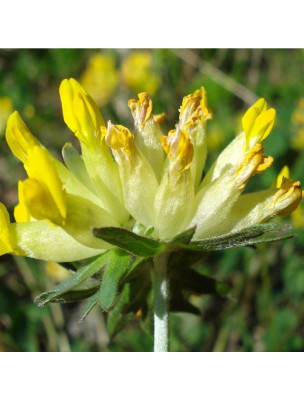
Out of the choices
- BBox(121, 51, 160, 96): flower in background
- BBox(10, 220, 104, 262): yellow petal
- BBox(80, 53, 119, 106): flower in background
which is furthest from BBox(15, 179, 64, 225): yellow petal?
BBox(80, 53, 119, 106): flower in background

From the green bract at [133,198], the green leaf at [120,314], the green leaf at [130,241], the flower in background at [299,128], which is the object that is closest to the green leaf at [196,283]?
the green bract at [133,198]

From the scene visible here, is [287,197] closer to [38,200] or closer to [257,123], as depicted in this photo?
[257,123]

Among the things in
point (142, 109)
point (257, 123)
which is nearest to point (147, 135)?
point (142, 109)

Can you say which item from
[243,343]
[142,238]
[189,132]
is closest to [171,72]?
[243,343]

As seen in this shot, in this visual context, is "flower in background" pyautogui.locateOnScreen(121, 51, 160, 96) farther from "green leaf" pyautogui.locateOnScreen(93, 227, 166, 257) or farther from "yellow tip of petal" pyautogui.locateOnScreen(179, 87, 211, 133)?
"green leaf" pyautogui.locateOnScreen(93, 227, 166, 257)

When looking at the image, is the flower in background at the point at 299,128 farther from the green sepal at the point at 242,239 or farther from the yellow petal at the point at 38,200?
the yellow petal at the point at 38,200

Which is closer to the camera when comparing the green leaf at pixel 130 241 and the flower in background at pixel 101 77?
the green leaf at pixel 130 241

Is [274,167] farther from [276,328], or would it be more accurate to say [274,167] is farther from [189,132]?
[189,132]
